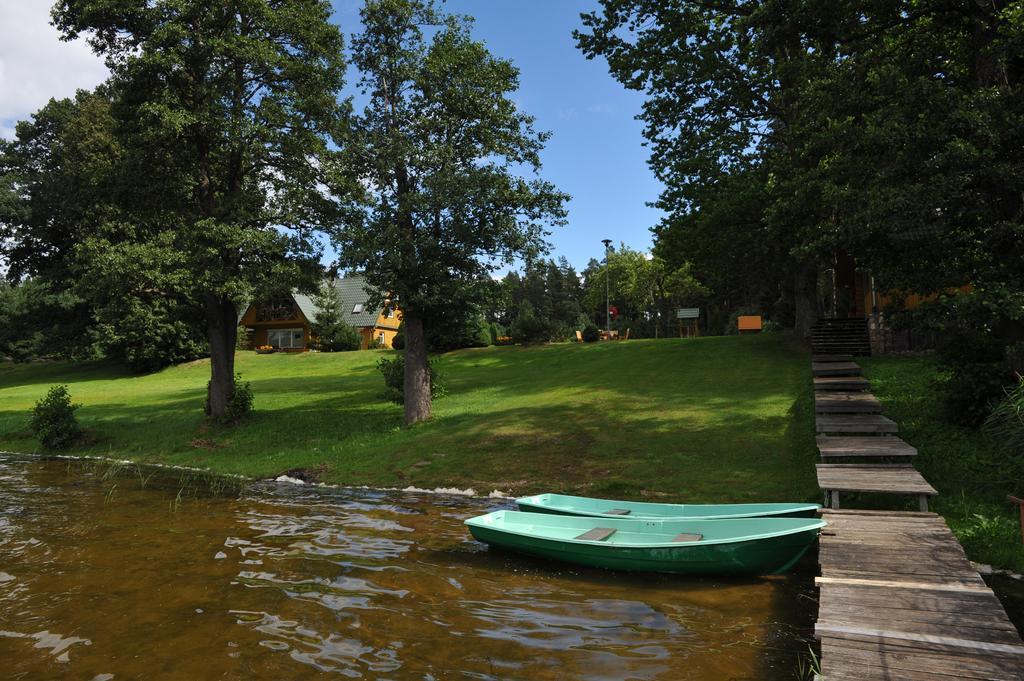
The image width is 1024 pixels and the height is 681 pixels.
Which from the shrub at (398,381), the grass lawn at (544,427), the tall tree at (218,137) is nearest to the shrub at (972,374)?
the grass lawn at (544,427)

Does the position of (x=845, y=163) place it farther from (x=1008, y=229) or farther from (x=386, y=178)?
(x=386, y=178)

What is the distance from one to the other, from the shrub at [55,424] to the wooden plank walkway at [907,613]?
1023 inches

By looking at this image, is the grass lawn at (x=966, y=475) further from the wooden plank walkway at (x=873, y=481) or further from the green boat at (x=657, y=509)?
the green boat at (x=657, y=509)

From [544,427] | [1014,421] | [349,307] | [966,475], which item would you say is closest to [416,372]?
[544,427]

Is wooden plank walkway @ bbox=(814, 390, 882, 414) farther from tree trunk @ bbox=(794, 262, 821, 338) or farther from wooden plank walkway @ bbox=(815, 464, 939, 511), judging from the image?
tree trunk @ bbox=(794, 262, 821, 338)

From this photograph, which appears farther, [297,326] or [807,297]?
[297,326]

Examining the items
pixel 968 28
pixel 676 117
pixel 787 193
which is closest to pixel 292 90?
pixel 676 117

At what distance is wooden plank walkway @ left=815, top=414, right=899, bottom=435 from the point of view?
1366 cm

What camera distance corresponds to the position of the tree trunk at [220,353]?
2453 centimetres

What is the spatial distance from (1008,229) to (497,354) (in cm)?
3414

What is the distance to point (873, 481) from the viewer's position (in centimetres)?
1052

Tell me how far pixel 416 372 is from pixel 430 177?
260 inches

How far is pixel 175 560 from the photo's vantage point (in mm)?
10156

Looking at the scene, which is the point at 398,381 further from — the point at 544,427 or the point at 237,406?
the point at 544,427
